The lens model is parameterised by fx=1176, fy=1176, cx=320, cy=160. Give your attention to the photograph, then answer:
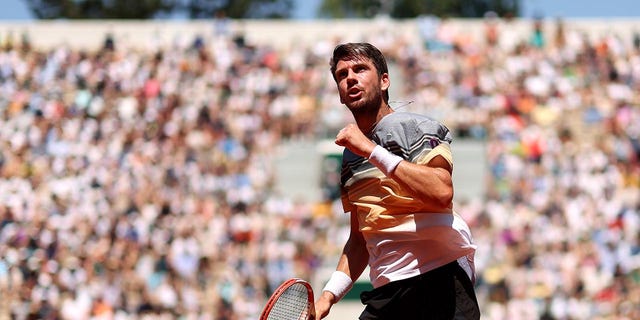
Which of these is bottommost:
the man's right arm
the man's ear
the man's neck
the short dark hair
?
the man's right arm

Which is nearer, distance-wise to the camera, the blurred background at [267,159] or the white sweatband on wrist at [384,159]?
the white sweatband on wrist at [384,159]

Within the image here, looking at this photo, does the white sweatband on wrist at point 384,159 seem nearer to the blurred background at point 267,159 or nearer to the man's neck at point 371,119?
the man's neck at point 371,119

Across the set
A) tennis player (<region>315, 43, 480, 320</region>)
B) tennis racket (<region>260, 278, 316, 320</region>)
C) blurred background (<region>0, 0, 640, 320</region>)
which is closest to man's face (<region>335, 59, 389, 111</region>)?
tennis player (<region>315, 43, 480, 320</region>)

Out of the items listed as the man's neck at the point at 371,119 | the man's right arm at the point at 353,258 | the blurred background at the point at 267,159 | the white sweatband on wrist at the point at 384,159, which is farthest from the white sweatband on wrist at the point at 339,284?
the blurred background at the point at 267,159

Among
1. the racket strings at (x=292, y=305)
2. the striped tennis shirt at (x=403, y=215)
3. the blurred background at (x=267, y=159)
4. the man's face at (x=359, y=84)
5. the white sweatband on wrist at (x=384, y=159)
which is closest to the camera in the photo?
the white sweatband on wrist at (x=384, y=159)

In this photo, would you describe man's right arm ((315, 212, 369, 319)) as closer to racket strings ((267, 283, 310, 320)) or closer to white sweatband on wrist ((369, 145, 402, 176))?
racket strings ((267, 283, 310, 320))

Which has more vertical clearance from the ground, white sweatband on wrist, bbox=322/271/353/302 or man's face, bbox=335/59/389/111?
man's face, bbox=335/59/389/111

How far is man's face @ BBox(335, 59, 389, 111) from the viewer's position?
4340 mm

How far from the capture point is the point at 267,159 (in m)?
19.8

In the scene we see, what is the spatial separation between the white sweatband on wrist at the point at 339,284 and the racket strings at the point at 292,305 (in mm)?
187

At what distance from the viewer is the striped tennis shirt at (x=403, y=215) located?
166 inches

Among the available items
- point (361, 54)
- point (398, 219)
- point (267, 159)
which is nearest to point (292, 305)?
point (398, 219)

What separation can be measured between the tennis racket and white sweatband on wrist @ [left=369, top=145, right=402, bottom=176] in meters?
0.63

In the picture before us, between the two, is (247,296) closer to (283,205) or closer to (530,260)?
(283,205)
